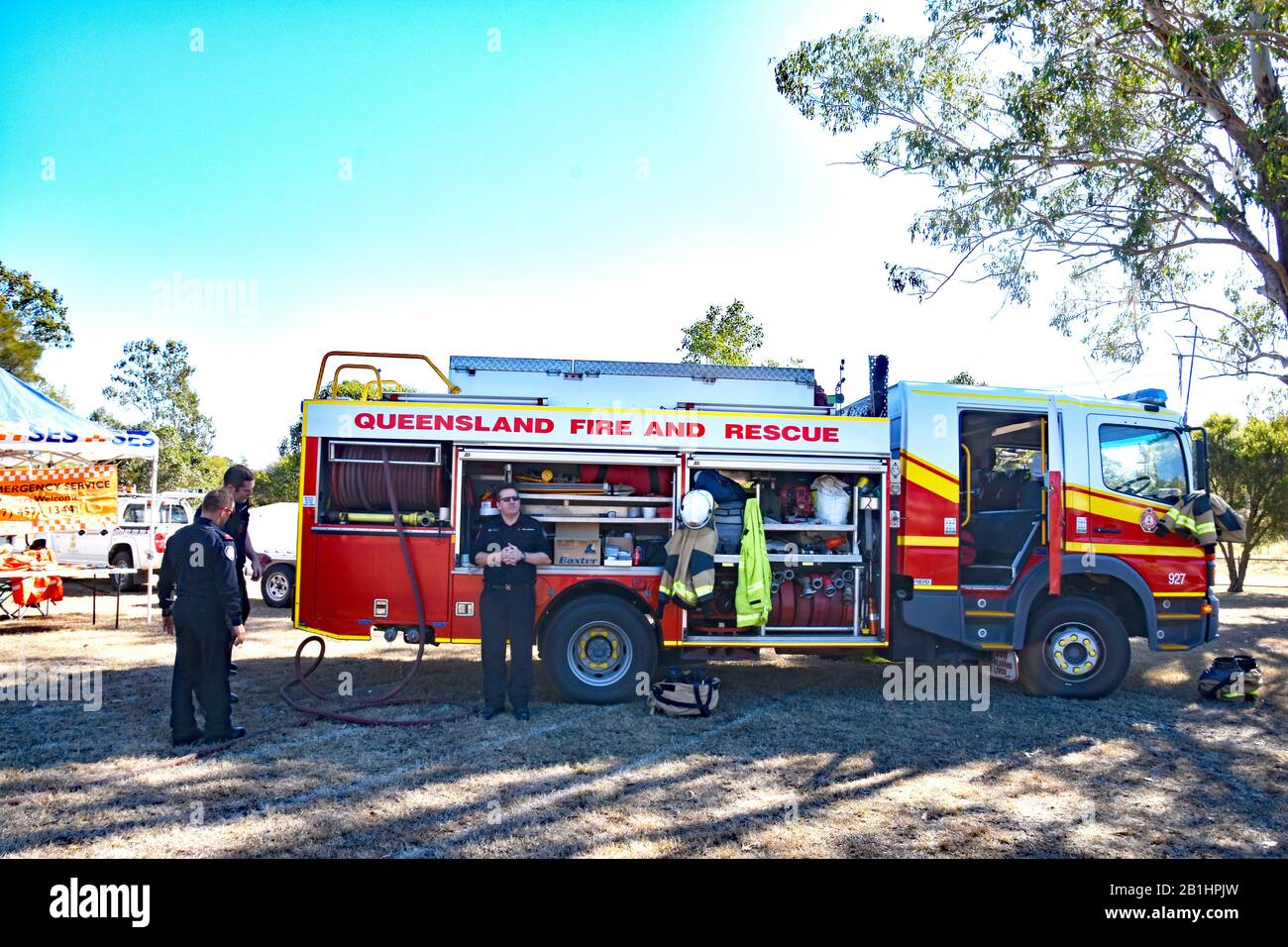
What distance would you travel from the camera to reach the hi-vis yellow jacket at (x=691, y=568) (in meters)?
7.18

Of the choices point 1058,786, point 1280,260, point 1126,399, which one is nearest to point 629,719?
point 1058,786

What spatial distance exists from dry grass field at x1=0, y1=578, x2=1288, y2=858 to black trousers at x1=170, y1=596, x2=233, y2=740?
0.29 meters

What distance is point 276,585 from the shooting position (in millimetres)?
14500

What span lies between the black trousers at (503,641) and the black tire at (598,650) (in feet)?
1.17

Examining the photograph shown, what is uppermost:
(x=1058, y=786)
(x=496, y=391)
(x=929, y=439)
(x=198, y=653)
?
(x=496, y=391)

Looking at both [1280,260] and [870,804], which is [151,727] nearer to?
[870,804]

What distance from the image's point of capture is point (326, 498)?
7363 millimetres

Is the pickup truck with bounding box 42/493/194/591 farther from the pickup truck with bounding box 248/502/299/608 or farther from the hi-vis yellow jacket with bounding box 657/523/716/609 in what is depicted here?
the hi-vis yellow jacket with bounding box 657/523/716/609

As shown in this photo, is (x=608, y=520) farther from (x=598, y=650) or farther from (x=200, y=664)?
(x=200, y=664)

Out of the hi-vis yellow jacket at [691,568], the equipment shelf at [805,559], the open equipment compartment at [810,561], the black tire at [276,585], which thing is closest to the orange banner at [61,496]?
the black tire at [276,585]

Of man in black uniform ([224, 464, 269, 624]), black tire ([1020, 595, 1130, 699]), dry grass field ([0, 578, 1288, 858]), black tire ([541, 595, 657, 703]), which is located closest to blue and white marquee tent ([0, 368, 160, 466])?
dry grass field ([0, 578, 1288, 858])

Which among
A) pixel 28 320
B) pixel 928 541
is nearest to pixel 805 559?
pixel 928 541

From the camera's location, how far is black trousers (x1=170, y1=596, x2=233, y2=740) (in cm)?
604
